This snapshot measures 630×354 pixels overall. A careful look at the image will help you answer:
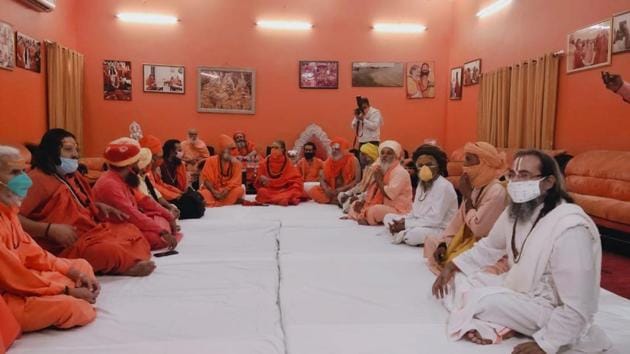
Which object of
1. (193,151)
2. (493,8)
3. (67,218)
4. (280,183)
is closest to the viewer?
(67,218)

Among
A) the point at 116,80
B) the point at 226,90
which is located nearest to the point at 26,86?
the point at 116,80

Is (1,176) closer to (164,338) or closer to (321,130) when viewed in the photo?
(164,338)

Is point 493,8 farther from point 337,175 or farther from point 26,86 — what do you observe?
point 26,86

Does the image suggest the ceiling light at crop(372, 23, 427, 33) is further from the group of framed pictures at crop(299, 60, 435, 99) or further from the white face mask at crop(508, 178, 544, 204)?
the white face mask at crop(508, 178, 544, 204)

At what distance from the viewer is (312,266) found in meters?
3.49

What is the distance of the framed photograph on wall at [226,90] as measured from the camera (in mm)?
9523

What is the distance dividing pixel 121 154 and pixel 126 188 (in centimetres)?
27

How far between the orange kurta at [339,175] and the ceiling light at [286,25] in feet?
11.8

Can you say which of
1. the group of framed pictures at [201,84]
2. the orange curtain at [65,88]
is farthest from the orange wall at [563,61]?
the orange curtain at [65,88]

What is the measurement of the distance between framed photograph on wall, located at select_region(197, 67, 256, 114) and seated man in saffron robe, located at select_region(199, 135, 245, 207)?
2.67 m

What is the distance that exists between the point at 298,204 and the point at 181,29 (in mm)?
4551

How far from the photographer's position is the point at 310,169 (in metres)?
7.86

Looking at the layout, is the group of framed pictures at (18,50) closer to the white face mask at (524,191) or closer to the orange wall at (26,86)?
the orange wall at (26,86)

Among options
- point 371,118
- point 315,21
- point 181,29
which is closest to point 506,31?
point 371,118
